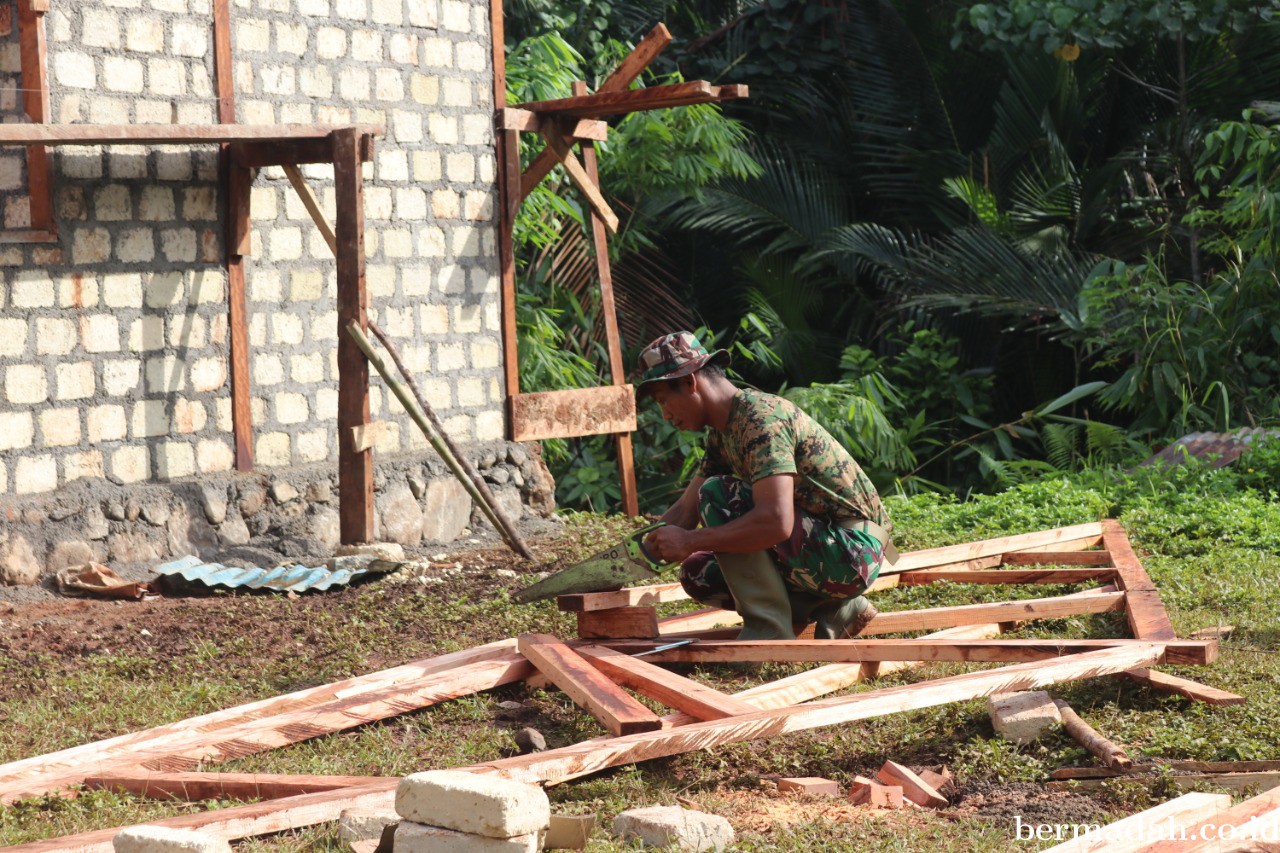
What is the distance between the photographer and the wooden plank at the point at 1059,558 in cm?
686

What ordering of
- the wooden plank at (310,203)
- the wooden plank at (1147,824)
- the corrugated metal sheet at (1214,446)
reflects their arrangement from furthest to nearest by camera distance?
the corrugated metal sheet at (1214,446)
the wooden plank at (310,203)
the wooden plank at (1147,824)

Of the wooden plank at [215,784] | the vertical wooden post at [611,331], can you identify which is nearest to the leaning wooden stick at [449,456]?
the vertical wooden post at [611,331]

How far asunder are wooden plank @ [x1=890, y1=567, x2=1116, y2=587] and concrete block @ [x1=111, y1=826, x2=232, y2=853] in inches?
160

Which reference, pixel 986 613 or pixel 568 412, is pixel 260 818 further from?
pixel 568 412

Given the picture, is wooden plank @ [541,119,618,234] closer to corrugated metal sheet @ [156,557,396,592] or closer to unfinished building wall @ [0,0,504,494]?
unfinished building wall @ [0,0,504,494]

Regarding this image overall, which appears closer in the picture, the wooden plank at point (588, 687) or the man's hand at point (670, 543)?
→ the wooden plank at point (588, 687)

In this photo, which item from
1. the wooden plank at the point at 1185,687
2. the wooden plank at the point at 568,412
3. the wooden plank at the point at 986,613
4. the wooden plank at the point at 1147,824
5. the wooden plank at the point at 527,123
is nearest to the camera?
the wooden plank at the point at 1147,824

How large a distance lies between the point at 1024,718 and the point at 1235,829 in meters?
1.18

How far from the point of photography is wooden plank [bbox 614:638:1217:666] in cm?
458

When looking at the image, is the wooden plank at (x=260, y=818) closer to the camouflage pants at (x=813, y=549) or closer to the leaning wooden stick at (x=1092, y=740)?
the camouflage pants at (x=813, y=549)

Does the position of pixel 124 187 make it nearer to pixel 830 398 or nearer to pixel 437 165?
pixel 437 165

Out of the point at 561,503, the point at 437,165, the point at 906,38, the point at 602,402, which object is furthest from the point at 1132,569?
the point at 906,38

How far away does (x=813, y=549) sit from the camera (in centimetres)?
517

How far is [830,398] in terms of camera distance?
453 inches
